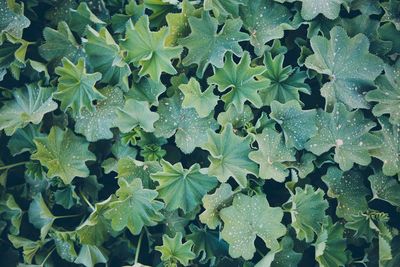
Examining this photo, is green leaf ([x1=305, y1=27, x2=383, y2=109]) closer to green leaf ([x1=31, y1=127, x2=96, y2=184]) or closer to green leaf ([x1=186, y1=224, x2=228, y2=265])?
green leaf ([x1=186, y1=224, x2=228, y2=265])

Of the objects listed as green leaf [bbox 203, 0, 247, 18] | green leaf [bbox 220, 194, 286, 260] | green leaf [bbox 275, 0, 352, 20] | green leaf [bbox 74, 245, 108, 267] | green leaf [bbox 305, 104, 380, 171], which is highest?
green leaf [bbox 275, 0, 352, 20]

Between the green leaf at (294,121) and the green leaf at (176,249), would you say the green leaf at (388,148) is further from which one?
the green leaf at (176,249)

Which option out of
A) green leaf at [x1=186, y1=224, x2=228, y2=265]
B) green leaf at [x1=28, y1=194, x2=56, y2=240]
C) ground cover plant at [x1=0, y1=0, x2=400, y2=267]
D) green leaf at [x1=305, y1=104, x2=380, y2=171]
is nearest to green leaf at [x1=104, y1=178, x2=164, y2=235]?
ground cover plant at [x1=0, y1=0, x2=400, y2=267]

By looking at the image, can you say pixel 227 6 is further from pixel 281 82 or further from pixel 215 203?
pixel 215 203

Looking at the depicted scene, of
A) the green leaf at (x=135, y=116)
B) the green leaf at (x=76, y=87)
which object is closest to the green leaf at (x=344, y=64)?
the green leaf at (x=135, y=116)

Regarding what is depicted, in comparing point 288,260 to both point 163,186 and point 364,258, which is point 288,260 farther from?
point 163,186
